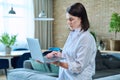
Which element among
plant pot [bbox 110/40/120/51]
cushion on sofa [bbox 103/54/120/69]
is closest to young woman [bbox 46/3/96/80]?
cushion on sofa [bbox 103/54/120/69]

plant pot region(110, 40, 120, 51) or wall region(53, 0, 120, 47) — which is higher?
wall region(53, 0, 120, 47)

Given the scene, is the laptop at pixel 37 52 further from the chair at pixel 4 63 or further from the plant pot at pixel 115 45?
the plant pot at pixel 115 45

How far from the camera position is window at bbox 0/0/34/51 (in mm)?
6984

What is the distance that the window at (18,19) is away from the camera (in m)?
6.98

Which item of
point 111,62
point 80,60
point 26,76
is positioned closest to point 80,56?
point 80,60

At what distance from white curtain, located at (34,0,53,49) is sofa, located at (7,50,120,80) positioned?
365cm

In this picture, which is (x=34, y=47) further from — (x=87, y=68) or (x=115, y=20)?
(x=115, y=20)

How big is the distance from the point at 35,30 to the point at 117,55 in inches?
145

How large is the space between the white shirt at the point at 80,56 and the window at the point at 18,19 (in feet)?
19.0

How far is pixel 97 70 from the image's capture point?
168 inches

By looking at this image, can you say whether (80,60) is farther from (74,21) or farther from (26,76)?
(26,76)

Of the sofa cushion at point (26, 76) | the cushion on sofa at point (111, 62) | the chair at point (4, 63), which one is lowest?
the chair at point (4, 63)

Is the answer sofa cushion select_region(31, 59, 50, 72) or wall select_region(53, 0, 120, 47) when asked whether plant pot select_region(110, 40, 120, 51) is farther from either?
sofa cushion select_region(31, 59, 50, 72)

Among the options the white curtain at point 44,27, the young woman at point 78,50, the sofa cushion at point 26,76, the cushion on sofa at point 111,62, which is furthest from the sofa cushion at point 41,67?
the white curtain at point 44,27
